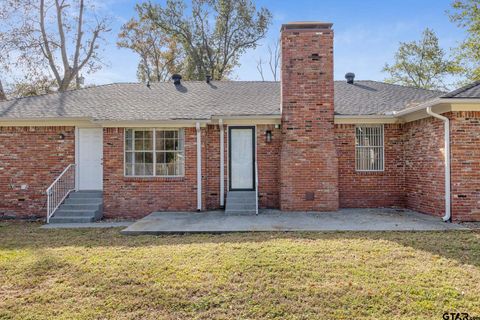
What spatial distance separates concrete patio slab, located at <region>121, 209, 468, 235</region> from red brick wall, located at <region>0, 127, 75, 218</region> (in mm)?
3752

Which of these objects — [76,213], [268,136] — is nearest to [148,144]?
[76,213]

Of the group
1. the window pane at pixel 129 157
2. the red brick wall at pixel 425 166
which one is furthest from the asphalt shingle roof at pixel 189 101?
the red brick wall at pixel 425 166

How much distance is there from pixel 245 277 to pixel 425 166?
7.14 meters

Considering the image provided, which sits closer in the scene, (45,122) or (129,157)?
(129,157)

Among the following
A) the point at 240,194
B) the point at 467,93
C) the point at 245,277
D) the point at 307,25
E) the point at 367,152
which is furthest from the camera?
the point at 367,152

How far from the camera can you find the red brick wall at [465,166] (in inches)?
308

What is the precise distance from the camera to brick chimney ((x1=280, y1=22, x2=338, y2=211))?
9.29 m

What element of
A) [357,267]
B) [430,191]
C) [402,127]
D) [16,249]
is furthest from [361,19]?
[16,249]

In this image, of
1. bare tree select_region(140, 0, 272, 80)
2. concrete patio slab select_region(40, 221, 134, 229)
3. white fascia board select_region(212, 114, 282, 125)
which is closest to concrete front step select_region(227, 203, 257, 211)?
white fascia board select_region(212, 114, 282, 125)

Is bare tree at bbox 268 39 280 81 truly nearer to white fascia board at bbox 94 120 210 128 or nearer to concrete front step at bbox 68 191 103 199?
white fascia board at bbox 94 120 210 128

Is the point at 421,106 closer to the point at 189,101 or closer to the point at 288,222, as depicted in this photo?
the point at 288,222

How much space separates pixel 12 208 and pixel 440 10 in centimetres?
2357

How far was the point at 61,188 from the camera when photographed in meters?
9.49

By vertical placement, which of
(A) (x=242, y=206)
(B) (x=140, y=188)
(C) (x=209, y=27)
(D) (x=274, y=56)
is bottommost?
(A) (x=242, y=206)
